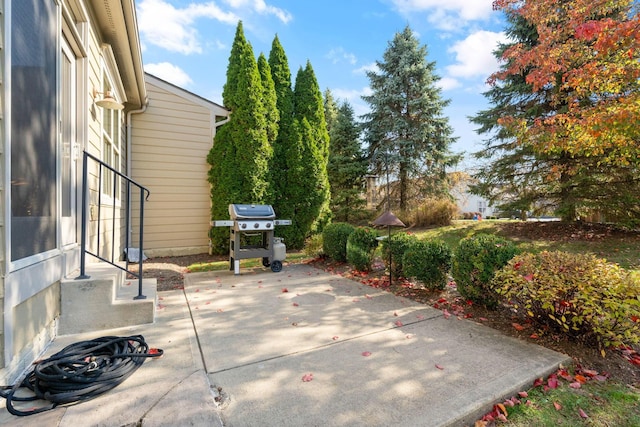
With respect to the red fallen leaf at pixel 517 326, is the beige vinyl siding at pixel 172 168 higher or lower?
higher

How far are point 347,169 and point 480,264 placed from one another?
10.2 meters

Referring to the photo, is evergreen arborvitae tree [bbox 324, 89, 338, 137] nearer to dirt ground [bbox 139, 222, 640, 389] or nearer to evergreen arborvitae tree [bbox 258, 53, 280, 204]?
evergreen arborvitae tree [bbox 258, 53, 280, 204]

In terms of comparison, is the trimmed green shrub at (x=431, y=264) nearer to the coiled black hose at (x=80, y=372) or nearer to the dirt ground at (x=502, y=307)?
the dirt ground at (x=502, y=307)

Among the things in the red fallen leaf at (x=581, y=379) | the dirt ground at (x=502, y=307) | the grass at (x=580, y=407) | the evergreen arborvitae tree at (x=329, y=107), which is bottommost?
the grass at (x=580, y=407)

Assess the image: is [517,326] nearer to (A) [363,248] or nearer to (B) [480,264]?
(B) [480,264]

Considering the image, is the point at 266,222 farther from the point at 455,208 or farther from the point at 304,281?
the point at 455,208

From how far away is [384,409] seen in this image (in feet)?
5.64

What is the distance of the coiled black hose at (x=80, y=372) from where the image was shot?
1673 millimetres

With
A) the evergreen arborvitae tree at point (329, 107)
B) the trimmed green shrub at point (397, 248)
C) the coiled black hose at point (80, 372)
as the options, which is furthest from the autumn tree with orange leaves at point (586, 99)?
the evergreen arborvitae tree at point (329, 107)

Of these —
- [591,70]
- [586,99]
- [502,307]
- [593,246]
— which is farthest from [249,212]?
[586,99]

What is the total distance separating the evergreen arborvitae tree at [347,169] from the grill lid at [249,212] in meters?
7.97

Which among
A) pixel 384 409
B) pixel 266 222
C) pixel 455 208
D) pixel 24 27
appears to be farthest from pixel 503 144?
pixel 24 27

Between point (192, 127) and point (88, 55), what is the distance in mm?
3964

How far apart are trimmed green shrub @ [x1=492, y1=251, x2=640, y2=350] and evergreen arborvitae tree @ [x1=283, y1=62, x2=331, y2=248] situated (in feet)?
18.6
